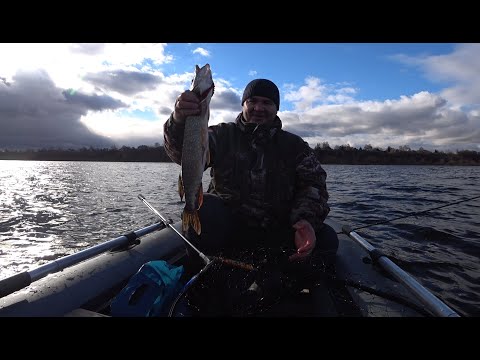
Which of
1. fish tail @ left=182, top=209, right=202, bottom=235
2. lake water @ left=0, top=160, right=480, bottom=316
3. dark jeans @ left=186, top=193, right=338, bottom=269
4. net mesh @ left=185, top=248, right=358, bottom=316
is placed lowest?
lake water @ left=0, top=160, right=480, bottom=316

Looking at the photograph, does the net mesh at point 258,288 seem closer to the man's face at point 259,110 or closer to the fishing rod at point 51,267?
the fishing rod at point 51,267

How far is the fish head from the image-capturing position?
287 centimetres

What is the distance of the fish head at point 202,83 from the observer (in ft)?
9.40

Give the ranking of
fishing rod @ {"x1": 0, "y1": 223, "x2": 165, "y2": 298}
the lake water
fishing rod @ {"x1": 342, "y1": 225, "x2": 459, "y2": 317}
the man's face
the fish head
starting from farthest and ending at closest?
1. the lake water
2. the man's face
3. fishing rod @ {"x1": 0, "y1": 223, "x2": 165, "y2": 298}
4. the fish head
5. fishing rod @ {"x1": 342, "y1": 225, "x2": 459, "y2": 317}

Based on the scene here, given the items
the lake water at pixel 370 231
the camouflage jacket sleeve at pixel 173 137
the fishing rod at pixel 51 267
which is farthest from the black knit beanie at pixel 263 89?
the lake water at pixel 370 231

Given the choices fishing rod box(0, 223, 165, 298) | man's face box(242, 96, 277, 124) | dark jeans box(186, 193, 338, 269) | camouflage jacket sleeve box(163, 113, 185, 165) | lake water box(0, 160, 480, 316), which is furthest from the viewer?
lake water box(0, 160, 480, 316)

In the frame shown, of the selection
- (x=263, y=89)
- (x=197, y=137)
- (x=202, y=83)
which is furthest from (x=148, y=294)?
(x=263, y=89)

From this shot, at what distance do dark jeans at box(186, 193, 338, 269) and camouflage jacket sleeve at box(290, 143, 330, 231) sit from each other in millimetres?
251

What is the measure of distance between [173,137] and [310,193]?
1828 mm

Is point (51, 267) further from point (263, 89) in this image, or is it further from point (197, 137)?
point (263, 89)

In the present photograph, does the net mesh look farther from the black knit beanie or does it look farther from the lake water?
the black knit beanie

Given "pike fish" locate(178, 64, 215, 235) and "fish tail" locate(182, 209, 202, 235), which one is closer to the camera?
"pike fish" locate(178, 64, 215, 235)

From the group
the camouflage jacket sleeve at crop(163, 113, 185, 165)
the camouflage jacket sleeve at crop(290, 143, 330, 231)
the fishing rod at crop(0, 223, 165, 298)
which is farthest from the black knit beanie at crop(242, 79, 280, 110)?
the fishing rod at crop(0, 223, 165, 298)
